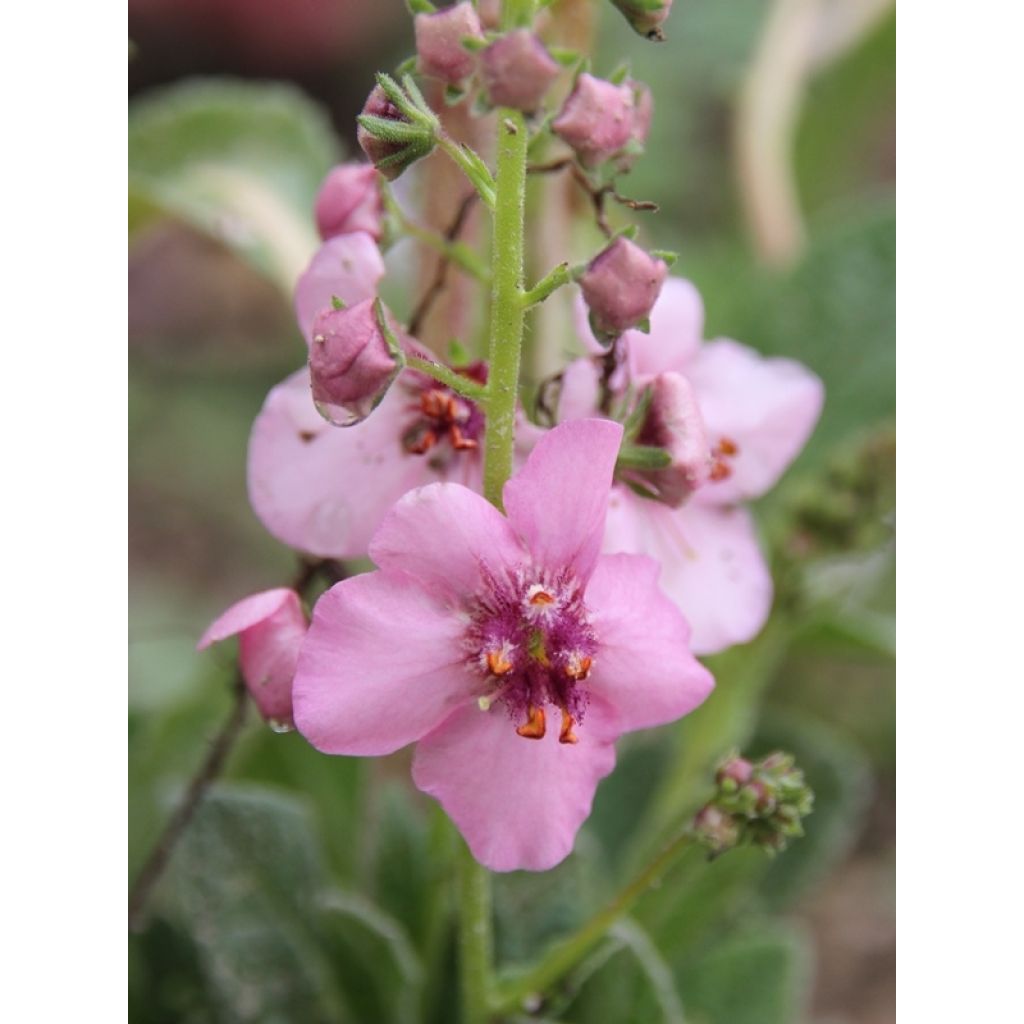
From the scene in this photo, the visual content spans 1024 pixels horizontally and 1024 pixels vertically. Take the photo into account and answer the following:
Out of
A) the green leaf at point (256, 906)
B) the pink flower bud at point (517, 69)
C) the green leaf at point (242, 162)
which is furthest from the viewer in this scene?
the green leaf at point (242, 162)

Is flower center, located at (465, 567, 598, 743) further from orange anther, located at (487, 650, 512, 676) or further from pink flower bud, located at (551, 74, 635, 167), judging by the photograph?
pink flower bud, located at (551, 74, 635, 167)

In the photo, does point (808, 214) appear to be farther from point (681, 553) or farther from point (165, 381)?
point (681, 553)

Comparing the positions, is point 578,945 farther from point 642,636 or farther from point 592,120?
point 592,120

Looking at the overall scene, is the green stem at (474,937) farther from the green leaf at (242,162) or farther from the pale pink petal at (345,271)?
the green leaf at (242,162)

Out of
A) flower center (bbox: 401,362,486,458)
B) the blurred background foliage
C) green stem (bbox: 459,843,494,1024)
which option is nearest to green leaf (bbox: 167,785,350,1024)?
the blurred background foliage

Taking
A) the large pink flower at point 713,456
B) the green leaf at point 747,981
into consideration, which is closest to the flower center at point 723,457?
the large pink flower at point 713,456

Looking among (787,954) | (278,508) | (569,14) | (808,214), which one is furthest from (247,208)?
(808,214)

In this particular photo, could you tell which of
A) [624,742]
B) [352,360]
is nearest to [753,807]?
[352,360]
